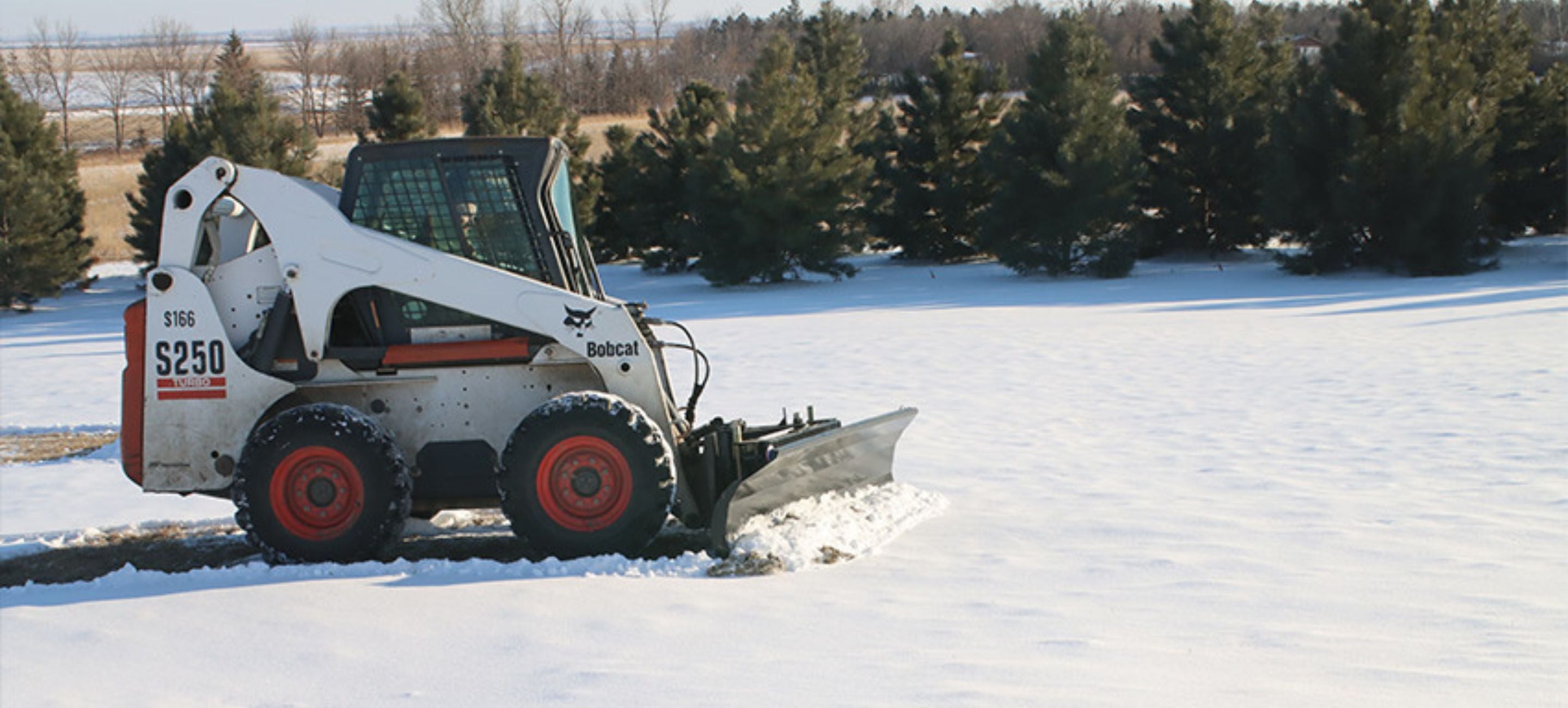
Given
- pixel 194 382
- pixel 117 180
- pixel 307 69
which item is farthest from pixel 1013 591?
pixel 307 69

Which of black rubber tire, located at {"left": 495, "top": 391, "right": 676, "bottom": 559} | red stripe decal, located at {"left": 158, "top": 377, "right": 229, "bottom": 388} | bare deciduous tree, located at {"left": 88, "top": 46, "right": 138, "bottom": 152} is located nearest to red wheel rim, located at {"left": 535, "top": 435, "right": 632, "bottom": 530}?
black rubber tire, located at {"left": 495, "top": 391, "right": 676, "bottom": 559}

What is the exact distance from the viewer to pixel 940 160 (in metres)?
41.7

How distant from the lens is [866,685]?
19.2 ft

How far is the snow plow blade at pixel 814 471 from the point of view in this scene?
8195mm

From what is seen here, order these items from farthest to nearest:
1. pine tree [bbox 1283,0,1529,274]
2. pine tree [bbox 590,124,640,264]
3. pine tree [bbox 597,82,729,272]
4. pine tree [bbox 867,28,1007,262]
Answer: pine tree [bbox 590,124,640,264], pine tree [bbox 597,82,729,272], pine tree [bbox 867,28,1007,262], pine tree [bbox 1283,0,1529,274]

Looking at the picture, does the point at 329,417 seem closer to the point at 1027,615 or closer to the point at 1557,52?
the point at 1027,615

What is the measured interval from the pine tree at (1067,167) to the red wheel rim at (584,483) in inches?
1117

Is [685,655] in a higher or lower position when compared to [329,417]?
lower

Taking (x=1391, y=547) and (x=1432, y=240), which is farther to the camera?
(x=1432, y=240)

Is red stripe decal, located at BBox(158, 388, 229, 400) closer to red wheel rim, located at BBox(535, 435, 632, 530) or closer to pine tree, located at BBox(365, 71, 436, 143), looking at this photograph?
red wheel rim, located at BBox(535, 435, 632, 530)

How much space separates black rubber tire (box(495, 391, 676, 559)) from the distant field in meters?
37.5

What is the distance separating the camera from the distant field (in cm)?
5378

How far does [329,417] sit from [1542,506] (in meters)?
7.57

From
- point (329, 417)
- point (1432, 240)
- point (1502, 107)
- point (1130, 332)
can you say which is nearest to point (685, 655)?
point (329, 417)
